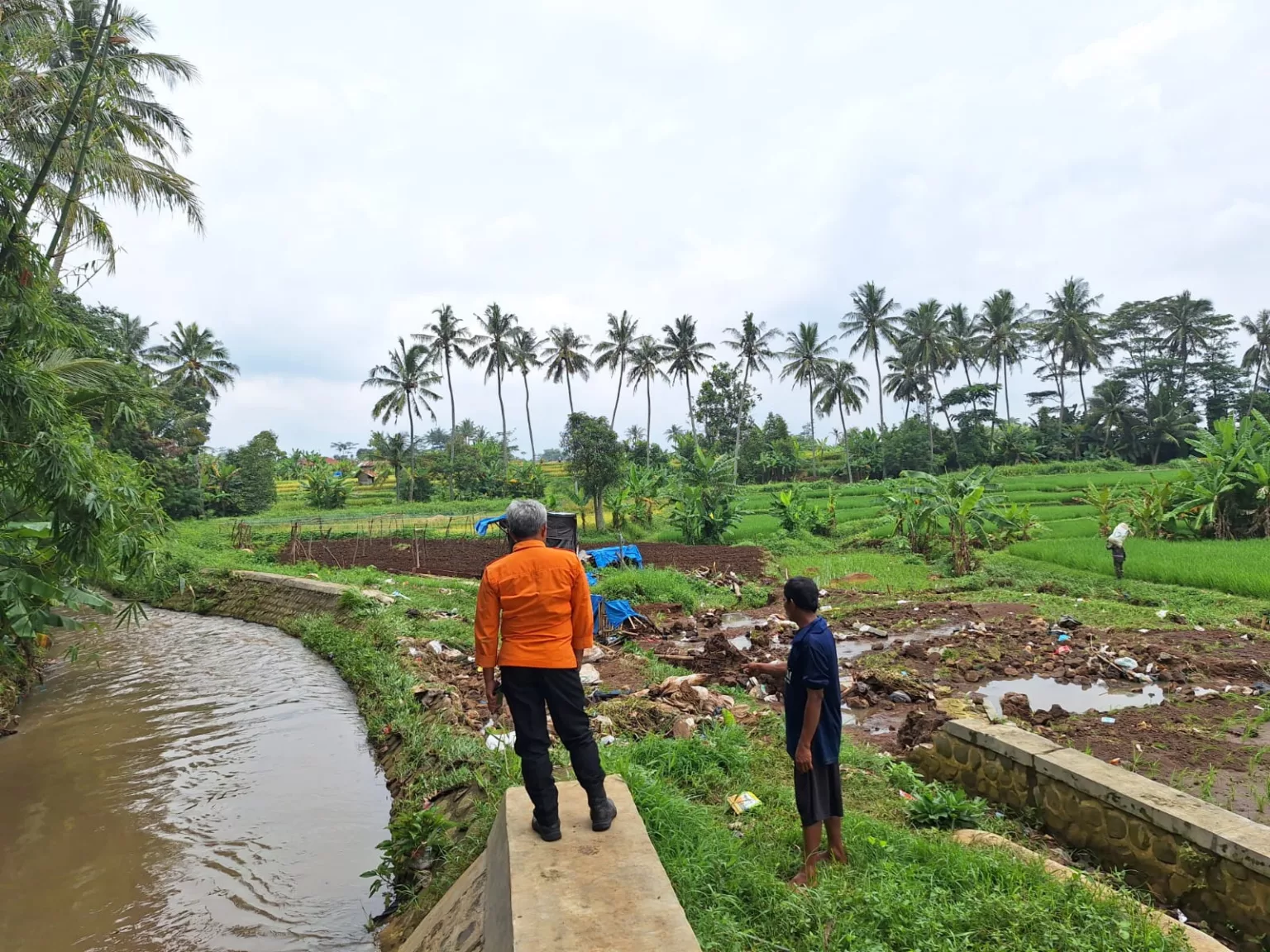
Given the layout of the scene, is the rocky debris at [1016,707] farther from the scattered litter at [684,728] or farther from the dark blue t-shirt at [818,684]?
the dark blue t-shirt at [818,684]

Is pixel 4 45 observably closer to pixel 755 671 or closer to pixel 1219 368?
pixel 755 671

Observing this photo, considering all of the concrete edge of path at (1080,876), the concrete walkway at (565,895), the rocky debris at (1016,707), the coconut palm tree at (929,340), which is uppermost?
the coconut palm tree at (929,340)

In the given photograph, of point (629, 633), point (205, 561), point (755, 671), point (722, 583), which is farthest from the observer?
point (205, 561)

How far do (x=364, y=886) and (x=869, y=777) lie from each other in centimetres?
350

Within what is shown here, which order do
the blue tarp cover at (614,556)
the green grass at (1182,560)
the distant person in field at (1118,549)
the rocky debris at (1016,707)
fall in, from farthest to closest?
the blue tarp cover at (614,556), the distant person in field at (1118,549), the green grass at (1182,560), the rocky debris at (1016,707)

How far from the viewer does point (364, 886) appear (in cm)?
468

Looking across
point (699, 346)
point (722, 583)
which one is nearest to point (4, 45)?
point (722, 583)

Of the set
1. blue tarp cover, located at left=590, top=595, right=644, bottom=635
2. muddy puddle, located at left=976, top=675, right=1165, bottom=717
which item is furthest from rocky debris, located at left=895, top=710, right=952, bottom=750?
blue tarp cover, located at left=590, top=595, right=644, bottom=635

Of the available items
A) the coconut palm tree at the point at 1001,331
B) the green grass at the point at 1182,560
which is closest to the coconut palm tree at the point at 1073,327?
the coconut palm tree at the point at 1001,331

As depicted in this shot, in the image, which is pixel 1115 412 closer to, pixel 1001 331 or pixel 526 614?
pixel 1001 331

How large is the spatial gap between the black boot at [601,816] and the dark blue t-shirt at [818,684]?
3.07ft

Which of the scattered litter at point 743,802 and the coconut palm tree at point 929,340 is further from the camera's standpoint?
the coconut palm tree at point 929,340

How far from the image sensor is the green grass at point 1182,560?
1149cm

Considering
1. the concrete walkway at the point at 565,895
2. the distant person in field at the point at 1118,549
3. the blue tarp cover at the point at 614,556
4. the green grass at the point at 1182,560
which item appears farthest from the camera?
the blue tarp cover at the point at 614,556
